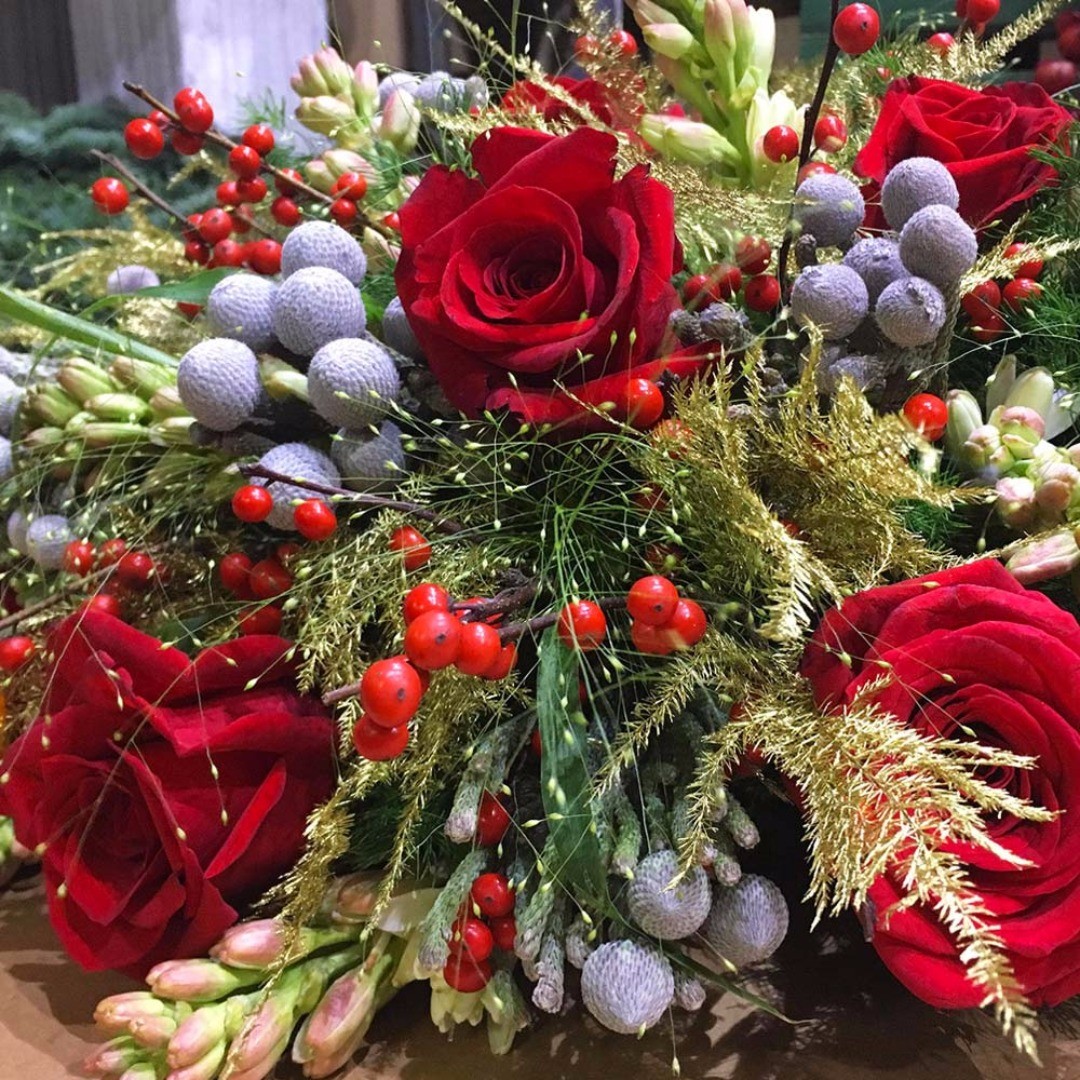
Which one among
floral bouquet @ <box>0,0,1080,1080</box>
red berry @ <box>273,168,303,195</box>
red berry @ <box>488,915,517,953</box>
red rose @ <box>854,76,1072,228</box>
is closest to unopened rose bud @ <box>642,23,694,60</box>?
floral bouquet @ <box>0,0,1080,1080</box>

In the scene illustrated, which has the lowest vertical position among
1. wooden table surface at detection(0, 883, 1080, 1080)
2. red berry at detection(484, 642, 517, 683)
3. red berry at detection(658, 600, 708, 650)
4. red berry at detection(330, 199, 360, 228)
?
wooden table surface at detection(0, 883, 1080, 1080)

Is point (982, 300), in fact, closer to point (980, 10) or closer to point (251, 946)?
point (980, 10)

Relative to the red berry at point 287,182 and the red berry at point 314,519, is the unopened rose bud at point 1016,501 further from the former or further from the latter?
the red berry at point 287,182

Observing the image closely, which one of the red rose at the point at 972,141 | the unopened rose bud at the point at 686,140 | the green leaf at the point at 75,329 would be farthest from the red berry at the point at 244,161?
the red rose at the point at 972,141

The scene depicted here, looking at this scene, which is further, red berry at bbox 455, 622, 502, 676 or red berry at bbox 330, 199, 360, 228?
red berry at bbox 330, 199, 360, 228

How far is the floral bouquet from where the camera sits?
→ 1.15ft

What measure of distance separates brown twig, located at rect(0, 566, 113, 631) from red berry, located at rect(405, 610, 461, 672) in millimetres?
236

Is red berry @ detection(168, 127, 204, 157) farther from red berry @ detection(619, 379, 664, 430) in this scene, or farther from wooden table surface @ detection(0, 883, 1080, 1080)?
wooden table surface @ detection(0, 883, 1080, 1080)

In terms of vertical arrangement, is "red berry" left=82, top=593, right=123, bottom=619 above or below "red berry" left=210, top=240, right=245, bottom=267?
below

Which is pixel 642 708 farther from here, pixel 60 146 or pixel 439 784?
pixel 60 146

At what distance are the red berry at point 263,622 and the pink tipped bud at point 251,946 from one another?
0.42ft

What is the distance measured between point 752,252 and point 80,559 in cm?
36

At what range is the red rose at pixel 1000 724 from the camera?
1.11 ft

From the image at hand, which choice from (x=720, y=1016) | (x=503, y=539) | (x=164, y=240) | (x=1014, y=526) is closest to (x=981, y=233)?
(x=1014, y=526)
